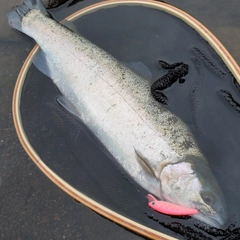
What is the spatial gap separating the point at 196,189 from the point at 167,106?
880 millimetres

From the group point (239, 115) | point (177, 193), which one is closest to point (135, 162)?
point (177, 193)

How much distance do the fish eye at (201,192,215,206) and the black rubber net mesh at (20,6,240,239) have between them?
9.1 inches

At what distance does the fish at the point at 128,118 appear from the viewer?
8.59 ft

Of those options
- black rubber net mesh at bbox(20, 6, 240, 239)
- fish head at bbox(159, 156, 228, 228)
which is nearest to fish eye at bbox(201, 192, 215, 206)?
fish head at bbox(159, 156, 228, 228)

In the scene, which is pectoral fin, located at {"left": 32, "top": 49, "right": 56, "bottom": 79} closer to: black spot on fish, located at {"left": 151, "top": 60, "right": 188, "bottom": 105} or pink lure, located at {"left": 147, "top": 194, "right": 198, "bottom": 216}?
black spot on fish, located at {"left": 151, "top": 60, "right": 188, "bottom": 105}

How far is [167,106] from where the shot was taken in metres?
3.09

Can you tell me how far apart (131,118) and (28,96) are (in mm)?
1144

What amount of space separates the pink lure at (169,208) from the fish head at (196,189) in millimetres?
44

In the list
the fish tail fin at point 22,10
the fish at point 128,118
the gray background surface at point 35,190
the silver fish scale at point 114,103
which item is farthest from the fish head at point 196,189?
the fish tail fin at point 22,10

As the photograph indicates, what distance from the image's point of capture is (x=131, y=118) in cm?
288

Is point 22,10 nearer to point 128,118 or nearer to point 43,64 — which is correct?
point 43,64

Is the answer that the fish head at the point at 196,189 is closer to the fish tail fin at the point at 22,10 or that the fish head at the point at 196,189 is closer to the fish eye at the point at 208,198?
the fish eye at the point at 208,198

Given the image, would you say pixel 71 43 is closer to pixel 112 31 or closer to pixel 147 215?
pixel 112 31

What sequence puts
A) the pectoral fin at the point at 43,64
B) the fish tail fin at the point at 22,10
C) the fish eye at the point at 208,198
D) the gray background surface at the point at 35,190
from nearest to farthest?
the fish eye at the point at 208,198
the gray background surface at the point at 35,190
the pectoral fin at the point at 43,64
the fish tail fin at the point at 22,10
